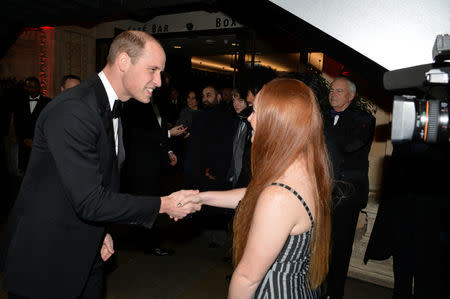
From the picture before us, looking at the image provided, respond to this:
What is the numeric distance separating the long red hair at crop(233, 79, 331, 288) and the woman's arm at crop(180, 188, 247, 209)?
1.39 feet

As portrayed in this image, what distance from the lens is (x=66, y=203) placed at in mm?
1411

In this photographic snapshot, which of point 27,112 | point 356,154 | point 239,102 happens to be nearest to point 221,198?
point 356,154

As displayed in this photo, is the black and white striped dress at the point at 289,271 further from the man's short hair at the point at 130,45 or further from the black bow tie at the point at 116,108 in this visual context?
the man's short hair at the point at 130,45

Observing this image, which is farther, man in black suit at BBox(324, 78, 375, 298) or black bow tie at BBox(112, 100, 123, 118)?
man in black suit at BBox(324, 78, 375, 298)

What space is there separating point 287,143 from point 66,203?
0.98 m

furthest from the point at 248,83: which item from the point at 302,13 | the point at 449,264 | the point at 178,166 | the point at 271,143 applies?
the point at 178,166

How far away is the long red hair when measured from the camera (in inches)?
46.3

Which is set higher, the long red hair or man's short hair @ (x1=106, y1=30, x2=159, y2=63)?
man's short hair @ (x1=106, y1=30, x2=159, y2=63)

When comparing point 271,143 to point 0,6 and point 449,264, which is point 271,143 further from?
point 0,6

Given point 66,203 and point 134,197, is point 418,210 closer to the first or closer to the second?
point 134,197

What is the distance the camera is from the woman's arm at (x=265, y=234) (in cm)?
109

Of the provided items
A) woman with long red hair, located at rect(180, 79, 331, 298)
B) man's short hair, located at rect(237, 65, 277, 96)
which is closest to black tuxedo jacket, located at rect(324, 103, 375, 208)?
man's short hair, located at rect(237, 65, 277, 96)

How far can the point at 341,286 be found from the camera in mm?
2752

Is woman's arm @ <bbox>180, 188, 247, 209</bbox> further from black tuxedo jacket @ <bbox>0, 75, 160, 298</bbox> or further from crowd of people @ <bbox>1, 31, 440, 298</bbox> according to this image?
black tuxedo jacket @ <bbox>0, 75, 160, 298</bbox>
